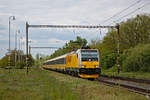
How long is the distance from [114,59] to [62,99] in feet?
113

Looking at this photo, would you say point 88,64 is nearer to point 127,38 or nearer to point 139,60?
point 139,60

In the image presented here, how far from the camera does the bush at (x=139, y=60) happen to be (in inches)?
1252

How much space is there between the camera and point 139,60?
32875 mm

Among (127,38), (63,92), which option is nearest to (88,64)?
(63,92)

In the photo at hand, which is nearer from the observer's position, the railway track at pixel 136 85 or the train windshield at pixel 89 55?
the railway track at pixel 136 85

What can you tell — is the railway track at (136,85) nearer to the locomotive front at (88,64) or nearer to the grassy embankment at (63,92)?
the grassy embankment at (63,92)

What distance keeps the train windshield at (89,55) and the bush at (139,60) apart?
8.24m

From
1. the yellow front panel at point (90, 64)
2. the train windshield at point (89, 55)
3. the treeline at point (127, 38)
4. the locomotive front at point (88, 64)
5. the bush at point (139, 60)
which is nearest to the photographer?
the locomotive front at point (88, 64)

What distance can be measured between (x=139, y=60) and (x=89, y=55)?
364 inches

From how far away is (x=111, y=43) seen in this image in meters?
52.3

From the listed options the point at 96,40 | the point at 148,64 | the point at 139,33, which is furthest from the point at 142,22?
the point at 96,40

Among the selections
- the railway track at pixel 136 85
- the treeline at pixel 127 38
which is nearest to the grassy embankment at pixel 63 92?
the railway track at pixel 136 85

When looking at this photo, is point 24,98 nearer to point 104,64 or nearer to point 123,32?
point 104,64

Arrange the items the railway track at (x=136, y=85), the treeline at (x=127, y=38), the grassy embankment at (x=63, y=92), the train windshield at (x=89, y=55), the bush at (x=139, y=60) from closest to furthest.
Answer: the grassy embankment at (x=63, y=92) < the railway track at (x=136, y=85) < the train windshield at (x=89, y=55) < the bush at (x=139, y=60) < the treeline at (x=127, y=38)
